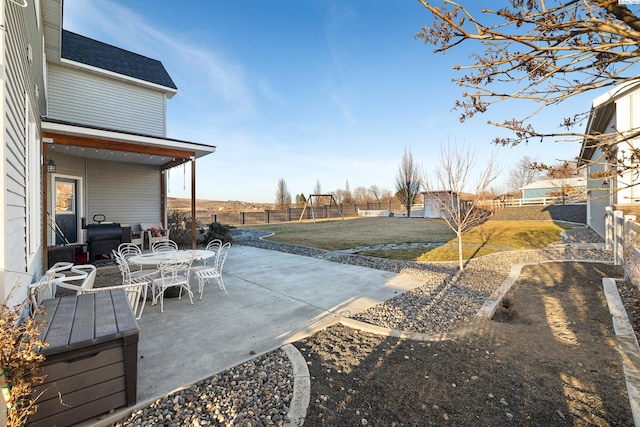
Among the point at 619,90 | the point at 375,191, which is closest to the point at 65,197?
the point at 619,90

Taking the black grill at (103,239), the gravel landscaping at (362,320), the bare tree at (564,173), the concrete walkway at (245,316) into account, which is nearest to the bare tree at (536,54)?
the bare tree at (564,173)

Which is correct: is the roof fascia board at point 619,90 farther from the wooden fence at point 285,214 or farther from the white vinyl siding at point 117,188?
the wooden fence at point 285,214

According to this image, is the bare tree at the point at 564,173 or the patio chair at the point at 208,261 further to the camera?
the patio chair at the point at 208,261

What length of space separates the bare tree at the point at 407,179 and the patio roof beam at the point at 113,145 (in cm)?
2401

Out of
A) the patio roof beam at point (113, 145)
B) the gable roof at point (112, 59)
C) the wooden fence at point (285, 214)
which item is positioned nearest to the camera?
the patio roof beam at point (113, 145)

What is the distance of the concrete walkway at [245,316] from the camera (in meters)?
2.75

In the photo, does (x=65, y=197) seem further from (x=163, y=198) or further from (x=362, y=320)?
(x=362, y=320)

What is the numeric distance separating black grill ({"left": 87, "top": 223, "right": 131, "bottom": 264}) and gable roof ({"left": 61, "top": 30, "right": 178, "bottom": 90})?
4.96 meters

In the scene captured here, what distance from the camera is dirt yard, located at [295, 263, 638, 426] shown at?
2115 millimetres

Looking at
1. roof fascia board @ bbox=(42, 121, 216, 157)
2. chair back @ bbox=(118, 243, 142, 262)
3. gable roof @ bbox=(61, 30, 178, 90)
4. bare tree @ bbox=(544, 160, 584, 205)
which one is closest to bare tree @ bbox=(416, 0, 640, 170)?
bare tree @ bbox=(544, 160, 584, 205)

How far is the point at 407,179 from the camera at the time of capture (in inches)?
1137

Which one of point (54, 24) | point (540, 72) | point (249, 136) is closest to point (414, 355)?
point (540, 72)

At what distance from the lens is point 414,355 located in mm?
2941

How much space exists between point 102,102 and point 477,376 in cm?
1135
